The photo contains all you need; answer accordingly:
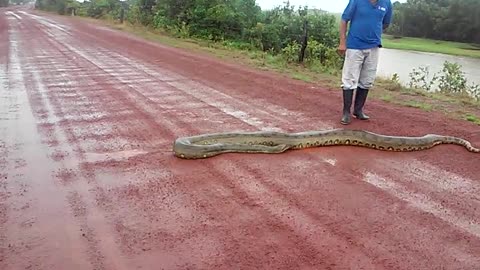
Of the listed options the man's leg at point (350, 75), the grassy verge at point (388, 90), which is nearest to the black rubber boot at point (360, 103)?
the man's leg at point (350, 75)

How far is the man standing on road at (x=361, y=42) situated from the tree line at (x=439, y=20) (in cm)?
2894

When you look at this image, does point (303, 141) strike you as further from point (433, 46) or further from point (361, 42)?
point (433, 46)

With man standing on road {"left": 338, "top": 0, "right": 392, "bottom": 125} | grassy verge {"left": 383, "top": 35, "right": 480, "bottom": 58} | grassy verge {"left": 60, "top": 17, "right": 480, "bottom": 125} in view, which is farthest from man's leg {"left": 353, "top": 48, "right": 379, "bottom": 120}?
grassy verge {"left": 383, "top": 35, "right": 480, "bottom": 58}

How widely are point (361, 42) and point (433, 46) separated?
30633mm

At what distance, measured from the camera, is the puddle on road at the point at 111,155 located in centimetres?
521

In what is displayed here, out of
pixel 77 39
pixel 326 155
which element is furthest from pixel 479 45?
pixel 326 155

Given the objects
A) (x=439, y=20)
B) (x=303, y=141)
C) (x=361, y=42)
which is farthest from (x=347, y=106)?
(x=439, y=20)

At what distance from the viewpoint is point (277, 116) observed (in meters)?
7.19

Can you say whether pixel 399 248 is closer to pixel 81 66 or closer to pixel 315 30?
→ pixel 81 66

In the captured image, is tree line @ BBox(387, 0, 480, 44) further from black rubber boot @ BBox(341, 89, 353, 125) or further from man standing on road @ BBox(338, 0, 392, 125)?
black rubber boot @ BBox(341, 89, 353, 125)

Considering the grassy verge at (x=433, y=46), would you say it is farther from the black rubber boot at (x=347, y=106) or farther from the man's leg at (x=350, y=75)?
the black rubber boot at (x=347, y=106)

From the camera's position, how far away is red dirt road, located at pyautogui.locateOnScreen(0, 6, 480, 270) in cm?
331

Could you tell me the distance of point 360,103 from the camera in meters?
7.22

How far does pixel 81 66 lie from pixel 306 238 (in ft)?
31.9
